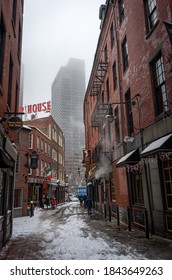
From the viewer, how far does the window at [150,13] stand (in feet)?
32.4

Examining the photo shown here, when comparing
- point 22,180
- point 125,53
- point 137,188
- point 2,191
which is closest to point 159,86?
point 137,188

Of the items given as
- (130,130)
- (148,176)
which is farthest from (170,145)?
(130,130)

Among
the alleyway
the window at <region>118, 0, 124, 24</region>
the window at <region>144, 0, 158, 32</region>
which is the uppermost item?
the window at <region>118, 0, 124, 24</region>

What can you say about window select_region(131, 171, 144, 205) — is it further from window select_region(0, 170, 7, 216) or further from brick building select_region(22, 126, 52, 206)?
brick building select_region(22, 126, 52, 206)

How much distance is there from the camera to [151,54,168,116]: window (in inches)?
359

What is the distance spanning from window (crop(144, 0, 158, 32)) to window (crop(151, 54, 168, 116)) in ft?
5.80

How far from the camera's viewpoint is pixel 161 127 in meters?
8.62

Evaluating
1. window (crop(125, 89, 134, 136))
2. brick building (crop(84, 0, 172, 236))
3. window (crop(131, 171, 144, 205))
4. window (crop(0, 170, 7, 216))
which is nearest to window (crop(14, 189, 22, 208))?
brick building (crop(84, 0, 172, 236))

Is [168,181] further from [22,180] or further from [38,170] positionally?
[38,170]

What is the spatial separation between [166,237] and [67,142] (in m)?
134

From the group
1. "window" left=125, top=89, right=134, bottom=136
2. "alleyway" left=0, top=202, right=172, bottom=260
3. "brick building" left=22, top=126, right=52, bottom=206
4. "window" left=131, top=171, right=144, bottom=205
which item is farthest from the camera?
"brick building" left=22, top=126, right=52, bottom=206

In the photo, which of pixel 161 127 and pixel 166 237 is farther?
pixel 161 127

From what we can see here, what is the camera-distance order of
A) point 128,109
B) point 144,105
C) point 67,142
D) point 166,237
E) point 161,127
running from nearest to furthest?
1. point 166,237
2. point 161,127
3. point 144,105
4. point 128,109
5. point 67,142

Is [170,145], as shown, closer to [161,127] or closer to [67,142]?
[161,127]
